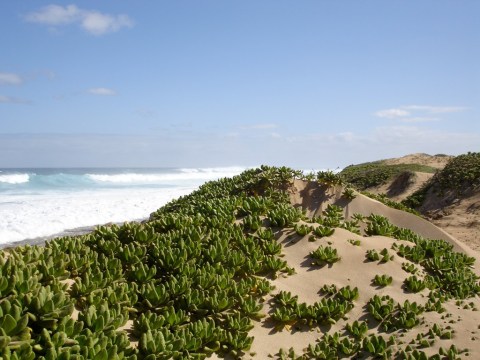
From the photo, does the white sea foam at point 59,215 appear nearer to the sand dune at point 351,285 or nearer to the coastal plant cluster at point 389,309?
the sand dune at point 351,285

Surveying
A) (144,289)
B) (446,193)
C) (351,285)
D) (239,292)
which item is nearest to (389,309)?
(351,285)

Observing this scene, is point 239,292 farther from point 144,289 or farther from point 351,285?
point 351,285

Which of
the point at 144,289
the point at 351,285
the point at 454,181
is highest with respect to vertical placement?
the point at 454,181

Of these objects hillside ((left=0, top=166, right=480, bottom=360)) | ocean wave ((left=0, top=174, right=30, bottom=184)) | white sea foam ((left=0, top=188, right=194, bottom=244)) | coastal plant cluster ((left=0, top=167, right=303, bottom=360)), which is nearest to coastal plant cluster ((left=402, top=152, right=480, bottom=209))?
hillside ((left=0, top=166, right=480, bottom=360))

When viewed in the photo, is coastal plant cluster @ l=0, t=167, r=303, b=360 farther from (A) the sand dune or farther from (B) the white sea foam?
(B) the white sea foam

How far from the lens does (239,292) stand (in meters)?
5.91

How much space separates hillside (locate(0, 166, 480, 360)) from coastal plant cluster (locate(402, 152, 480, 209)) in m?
10.5

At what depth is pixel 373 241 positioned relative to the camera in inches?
339

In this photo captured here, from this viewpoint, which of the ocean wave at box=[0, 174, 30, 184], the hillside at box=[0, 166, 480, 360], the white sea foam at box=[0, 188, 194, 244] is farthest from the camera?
the ocean wave at box=[0, 174, 30, 184]

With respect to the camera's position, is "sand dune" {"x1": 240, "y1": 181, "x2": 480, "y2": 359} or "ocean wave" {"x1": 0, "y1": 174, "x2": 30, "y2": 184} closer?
"sand dune" {"x1": 240, "y1": 181, "x2": 480, "y2": 359}

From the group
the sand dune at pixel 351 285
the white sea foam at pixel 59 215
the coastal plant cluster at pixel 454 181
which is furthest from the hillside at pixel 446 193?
the white sea foam at pixel 59 215

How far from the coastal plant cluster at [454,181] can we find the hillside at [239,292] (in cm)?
1051

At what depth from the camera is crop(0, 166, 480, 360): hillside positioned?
4242mm

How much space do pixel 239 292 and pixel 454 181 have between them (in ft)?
53.6
